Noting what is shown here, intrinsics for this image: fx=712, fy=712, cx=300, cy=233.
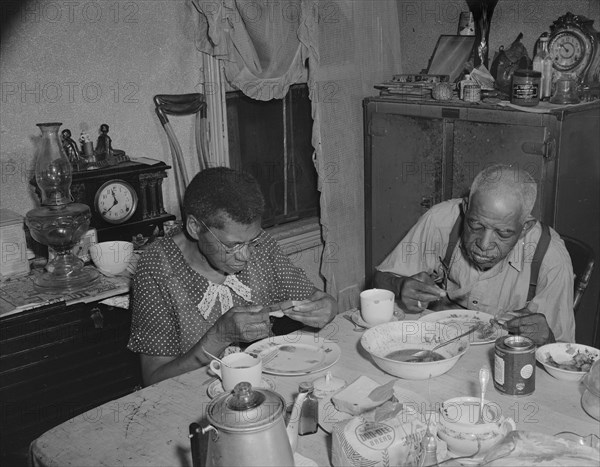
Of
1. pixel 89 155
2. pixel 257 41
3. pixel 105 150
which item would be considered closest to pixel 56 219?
pixel 89 155

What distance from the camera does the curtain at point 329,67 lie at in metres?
4.24

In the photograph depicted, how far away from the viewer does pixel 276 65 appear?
4461mm

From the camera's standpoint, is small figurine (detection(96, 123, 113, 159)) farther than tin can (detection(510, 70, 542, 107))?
No

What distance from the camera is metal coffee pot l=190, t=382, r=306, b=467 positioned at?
1491mm

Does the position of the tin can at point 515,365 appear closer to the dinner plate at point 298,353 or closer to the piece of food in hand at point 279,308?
the dinner plate at point 298,353

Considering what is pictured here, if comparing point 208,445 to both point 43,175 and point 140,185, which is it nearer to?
point 43,175

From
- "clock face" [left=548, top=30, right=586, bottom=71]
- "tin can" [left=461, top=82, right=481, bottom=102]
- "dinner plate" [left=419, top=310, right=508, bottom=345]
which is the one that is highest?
"clock face" [left=548, top=30, right=586, bottom=71]

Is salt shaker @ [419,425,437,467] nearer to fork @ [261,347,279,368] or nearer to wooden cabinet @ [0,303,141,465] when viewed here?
fork @ [261,347,279,368]

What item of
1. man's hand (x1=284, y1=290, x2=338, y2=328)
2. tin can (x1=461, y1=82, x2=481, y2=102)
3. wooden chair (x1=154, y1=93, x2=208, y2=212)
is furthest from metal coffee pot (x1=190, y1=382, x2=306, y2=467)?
tin can (x1=461, y1=82, x2=481, y2=102)

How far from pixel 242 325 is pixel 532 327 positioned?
976 millimetres

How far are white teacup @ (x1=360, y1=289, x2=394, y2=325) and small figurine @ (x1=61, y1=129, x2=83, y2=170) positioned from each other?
1.84 meters

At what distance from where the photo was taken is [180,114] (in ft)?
13.8

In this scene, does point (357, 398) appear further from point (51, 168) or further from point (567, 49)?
point (567, 49)

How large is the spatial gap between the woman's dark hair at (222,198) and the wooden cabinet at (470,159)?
2.03 meters
